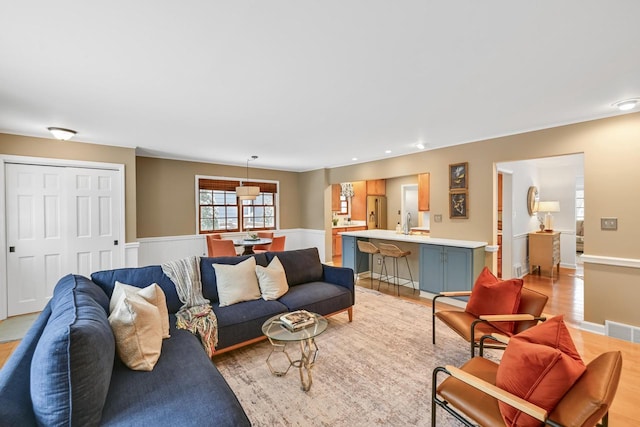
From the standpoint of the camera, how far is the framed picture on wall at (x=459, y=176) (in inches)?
172

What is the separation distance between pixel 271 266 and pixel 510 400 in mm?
2486

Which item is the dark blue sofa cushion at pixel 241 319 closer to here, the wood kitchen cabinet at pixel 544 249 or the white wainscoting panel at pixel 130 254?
the white wainscoting panel at pixel 130 254

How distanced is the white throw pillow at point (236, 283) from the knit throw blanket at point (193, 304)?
18cm

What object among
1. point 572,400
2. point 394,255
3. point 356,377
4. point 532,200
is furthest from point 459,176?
point 572,400

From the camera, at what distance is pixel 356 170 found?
6.27 m

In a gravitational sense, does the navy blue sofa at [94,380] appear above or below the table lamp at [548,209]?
below

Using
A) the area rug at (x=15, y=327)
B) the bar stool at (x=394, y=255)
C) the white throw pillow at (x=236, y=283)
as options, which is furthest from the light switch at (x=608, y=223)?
the area rug at (x=15, y=327)

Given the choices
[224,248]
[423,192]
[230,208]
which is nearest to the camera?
[224,248]

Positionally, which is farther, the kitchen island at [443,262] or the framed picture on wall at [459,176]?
the framed picture on wall at [459,176]

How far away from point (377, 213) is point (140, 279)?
271 inches

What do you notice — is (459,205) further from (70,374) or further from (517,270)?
(70,374)

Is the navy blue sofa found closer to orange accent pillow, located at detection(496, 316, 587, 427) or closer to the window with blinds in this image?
orange accent pillow, located at detection(496, 316, 587, 427)

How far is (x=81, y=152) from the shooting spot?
13.8 feet

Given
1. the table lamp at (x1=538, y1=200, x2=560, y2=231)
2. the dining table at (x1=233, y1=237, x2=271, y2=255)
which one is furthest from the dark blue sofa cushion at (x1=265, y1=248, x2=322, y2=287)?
the table lamp at (x1=538, y1=200, x2=560, y2=231)
